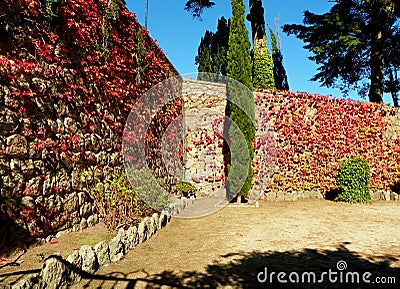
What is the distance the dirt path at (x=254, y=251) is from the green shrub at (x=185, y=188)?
2.29m

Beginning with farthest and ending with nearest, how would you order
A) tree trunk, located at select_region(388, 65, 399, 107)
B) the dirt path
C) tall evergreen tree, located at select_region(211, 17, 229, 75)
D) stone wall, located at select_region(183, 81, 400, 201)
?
tall evergreen tree, located at select_region(211, 17, 229, 75)
tree trunk, located at select_region(388, 65, 399, 107)
stone wall, located at select_region(183, 81, 400, 201)
the dirt path

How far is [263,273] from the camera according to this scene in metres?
3.15

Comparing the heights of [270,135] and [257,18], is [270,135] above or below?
below

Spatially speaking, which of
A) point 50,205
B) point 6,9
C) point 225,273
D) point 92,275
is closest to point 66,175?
point 50,205

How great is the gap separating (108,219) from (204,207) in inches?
123

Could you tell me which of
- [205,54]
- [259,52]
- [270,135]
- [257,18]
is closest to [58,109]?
[270,135]

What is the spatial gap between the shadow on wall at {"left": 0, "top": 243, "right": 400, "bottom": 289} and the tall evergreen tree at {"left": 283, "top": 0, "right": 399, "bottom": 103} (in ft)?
39.4

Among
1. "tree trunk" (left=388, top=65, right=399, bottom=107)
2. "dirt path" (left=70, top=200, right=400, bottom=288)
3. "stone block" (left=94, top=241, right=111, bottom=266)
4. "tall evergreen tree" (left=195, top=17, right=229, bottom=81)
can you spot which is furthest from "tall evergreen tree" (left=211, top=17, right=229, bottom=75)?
"stone block" (left=94, top=241, right=111, bottom=266)

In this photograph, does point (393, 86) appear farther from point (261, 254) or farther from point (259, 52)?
point (261, 254)

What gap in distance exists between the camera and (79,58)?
15.1 feet

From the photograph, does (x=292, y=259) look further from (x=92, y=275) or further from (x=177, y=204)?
(x=177, y=204)

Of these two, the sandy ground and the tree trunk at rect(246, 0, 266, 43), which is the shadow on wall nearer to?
the sandy ground

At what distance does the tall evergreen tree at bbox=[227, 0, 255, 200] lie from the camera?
8086 millimetres

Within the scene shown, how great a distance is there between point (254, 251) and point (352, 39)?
1295 cm
